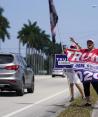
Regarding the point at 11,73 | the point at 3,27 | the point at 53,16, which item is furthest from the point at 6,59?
the point at 3,27

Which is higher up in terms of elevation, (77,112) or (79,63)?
(79,63)

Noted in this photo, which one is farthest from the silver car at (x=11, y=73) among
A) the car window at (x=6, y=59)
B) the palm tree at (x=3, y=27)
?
the palm tree at (x=3, y=27)

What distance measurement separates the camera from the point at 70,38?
17.2m

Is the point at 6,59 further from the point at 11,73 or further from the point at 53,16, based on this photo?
the point at 53,16

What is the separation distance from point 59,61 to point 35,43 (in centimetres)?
12815

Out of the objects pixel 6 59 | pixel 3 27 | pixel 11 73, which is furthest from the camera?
pixel 3 27

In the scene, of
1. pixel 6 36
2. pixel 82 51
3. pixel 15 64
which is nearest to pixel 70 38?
pixel 82 51

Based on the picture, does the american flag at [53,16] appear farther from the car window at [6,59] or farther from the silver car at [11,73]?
the car window at [6,59]

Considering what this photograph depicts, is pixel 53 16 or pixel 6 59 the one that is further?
pixel 6 59

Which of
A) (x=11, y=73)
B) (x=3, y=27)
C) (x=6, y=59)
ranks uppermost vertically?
(x=3, y=27)

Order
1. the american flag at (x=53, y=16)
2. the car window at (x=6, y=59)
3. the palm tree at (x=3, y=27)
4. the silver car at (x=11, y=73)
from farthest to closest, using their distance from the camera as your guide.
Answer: the palm tree at (x=3, y=27), the car window at (x=6, y=59), the silver car at (x=11, y=73), the american flag at (x=53, y=16)

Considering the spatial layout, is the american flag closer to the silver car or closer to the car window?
the silver car

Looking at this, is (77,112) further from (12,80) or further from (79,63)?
(12,80)

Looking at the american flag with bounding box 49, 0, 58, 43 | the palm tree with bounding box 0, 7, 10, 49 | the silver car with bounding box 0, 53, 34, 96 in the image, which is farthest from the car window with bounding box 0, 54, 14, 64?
the palm tree with bounding box 0, 7, 10, 49
